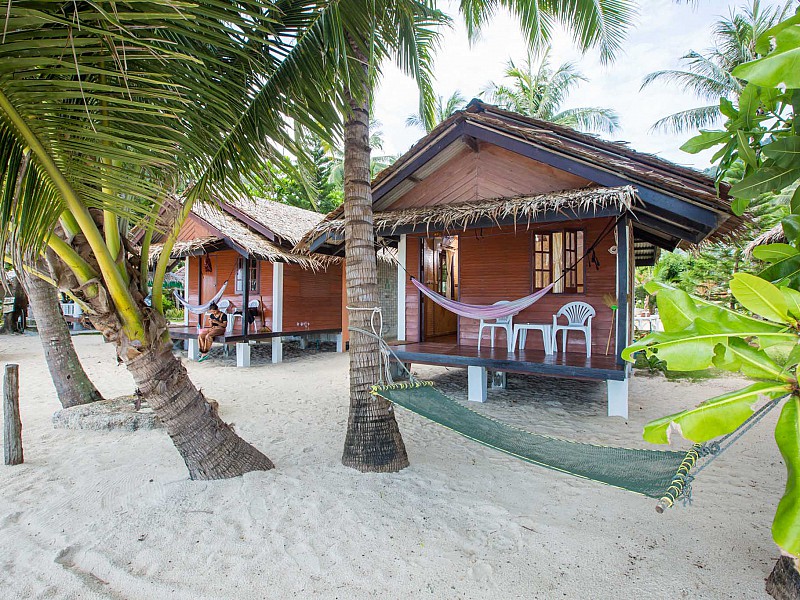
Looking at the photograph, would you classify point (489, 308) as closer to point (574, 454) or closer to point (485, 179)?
point (485, 179)

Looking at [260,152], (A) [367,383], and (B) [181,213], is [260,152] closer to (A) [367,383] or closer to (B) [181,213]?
(B) [181,213]

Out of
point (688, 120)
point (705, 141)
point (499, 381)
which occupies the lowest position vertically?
point (499, 381)

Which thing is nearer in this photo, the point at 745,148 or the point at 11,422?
the point at 745,148

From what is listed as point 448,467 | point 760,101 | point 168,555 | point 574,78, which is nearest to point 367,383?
point 448,467

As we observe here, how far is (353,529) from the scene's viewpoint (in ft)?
8.50

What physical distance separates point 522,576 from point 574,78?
71.9ft

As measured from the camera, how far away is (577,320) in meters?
5.96

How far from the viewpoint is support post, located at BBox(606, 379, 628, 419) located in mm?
4934

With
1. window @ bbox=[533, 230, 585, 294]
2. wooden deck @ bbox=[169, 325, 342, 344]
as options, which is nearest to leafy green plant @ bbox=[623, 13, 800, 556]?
window @ bbox=[533, 230, 585, 294]

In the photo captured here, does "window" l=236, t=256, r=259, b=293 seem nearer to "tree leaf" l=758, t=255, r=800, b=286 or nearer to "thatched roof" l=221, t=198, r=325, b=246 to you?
"thatched roof" l=221, t=198, r=325, b=246

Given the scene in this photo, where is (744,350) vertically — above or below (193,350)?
above

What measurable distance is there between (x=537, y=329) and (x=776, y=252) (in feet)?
17.3

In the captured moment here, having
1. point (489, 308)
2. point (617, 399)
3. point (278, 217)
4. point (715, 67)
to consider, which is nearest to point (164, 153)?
point (489, 308)

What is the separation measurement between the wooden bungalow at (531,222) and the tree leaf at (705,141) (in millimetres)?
3319
